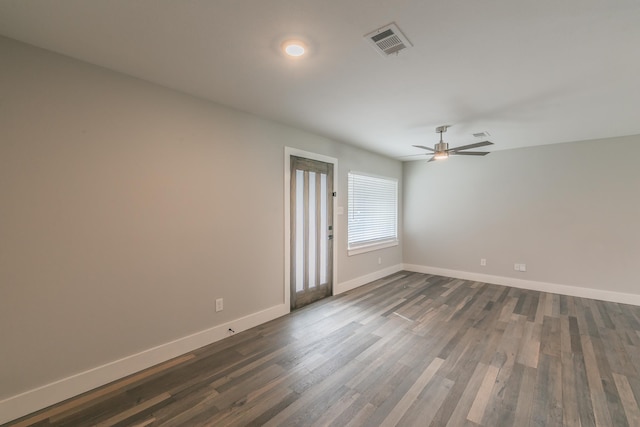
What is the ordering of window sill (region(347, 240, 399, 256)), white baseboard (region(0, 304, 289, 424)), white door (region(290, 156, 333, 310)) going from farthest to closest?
window sill (region(347, 240, 399, 256))
white door (region(290, 156, 333, 310))
white baseboard (region(0, 304, 289, 424))

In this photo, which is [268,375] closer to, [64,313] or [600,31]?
[64,313]

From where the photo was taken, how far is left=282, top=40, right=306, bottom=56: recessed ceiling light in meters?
1.83

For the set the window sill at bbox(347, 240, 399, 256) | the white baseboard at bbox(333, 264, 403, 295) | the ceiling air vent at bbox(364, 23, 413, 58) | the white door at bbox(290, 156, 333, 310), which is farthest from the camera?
the window sill at bbox(347, 240, 399, 256)

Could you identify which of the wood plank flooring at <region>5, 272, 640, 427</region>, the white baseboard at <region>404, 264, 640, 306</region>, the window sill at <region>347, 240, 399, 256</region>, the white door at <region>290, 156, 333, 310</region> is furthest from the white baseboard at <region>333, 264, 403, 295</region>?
the wood plank flooring at <region>5, 272, 640, 427</region>

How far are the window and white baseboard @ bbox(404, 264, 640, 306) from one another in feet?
3.76

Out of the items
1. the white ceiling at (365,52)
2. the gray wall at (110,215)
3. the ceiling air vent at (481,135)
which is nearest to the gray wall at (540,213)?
the ceiling air vent at (481,135)

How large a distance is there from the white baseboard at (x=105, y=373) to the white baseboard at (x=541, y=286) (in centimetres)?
432

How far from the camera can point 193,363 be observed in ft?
8.08

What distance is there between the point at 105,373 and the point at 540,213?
20.6 ft

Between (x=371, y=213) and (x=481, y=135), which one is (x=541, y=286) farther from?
(x=371, y=213)

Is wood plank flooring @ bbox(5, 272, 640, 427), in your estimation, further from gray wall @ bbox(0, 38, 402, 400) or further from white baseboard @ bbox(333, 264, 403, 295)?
white baseboard @ bbox(333, 264, 403, 295)

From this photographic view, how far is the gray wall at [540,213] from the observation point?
4.08 metres

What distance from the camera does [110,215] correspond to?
2201 millimetres

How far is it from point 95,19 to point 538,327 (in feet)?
16.5
